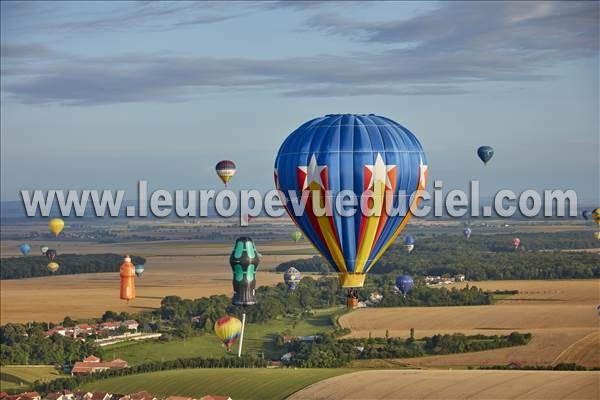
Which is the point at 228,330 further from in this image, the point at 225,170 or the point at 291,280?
the point at 291,280

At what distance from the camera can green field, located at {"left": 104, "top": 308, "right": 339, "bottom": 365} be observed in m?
62.6

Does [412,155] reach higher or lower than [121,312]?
higher

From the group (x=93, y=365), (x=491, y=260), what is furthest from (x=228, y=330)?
(x=491, y=260)

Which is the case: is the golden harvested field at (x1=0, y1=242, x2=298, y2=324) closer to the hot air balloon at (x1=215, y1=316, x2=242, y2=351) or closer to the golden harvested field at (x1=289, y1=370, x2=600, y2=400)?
the hot air balloon at (x1=215, y1=316, x2=242, y2=351)

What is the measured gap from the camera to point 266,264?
396 ft

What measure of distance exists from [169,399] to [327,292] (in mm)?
44303

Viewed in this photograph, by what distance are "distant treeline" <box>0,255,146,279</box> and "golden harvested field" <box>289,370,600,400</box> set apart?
230 ft

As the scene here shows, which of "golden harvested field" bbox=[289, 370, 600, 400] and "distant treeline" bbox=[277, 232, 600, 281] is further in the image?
"distant treeline" bbox=[277, 232, 600, 281]

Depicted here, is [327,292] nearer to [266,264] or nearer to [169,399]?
[266,264]

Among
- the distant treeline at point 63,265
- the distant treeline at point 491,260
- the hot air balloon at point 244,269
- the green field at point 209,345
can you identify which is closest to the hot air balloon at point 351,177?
the hot air balloon at point 244,269

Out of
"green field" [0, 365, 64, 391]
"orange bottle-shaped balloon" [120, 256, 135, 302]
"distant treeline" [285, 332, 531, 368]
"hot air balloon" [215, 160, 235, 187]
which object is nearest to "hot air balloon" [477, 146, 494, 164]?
"distant treeline" [285, 332, 531, 368]

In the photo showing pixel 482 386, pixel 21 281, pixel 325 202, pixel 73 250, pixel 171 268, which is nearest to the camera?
pixel 325 202

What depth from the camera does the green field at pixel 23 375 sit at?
55531 mm

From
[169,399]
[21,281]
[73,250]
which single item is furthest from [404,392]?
[73,250]
